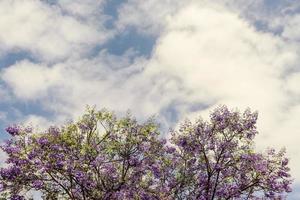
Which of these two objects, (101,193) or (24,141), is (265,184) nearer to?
(101,193)

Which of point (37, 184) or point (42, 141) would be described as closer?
point (37, 184)

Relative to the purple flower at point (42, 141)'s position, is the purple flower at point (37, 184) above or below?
below

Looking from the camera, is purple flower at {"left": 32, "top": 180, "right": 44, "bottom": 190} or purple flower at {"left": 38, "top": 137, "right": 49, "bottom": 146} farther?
purple flower at {"left": 38, "top": 137, "right": 49, "bottom": 146}

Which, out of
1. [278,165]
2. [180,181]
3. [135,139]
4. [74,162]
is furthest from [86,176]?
[278,165]

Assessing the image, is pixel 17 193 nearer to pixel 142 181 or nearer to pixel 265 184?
pixel 142 181

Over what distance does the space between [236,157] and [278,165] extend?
3055 mm

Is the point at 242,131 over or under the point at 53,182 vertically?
over

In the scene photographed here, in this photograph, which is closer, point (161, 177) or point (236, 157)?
point (236, 157)

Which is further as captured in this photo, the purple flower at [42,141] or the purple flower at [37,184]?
the purple flower at [42,141]

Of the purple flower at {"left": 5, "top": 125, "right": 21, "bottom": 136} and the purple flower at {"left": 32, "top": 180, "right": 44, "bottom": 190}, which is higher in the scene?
the purple flower at {"left": 5, "top": 125, "right": 21, "bottom": 136}

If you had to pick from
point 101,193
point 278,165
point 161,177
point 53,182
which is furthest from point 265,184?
point 53,182

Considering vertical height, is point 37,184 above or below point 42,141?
below

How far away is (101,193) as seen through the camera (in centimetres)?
4325

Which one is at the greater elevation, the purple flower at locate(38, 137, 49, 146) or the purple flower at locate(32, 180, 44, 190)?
the purple flower at locate(38, 137, 49, 146)
